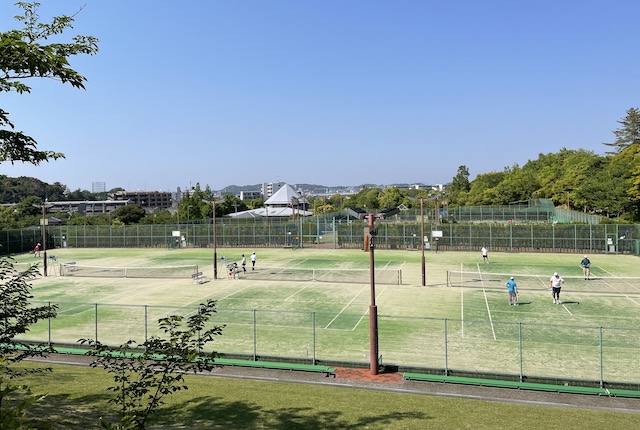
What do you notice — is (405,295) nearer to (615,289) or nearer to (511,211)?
(615,289)

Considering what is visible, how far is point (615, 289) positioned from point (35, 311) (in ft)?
110

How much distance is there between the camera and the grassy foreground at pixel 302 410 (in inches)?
482

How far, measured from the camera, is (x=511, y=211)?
101750mm

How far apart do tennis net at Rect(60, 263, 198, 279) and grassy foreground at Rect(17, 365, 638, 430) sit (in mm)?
25216

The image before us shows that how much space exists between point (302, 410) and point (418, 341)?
9279mm

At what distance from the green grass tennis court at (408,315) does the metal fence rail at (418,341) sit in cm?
6

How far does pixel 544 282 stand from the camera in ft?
117

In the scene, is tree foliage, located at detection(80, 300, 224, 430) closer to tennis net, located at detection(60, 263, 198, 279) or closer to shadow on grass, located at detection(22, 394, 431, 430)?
shadow on grass, located at detection(22, 394, 431, 430)

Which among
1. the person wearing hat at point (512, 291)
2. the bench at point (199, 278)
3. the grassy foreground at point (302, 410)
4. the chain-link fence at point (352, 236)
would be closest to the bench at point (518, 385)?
the grassy foreground at point (302, 410)

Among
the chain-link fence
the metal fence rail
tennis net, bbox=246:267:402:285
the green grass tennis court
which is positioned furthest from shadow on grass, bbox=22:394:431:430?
the chain-link fence

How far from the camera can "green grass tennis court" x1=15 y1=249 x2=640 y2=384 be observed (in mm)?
19047

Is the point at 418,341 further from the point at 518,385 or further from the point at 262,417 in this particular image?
the point at 262,417

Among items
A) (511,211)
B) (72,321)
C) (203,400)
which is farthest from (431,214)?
(203,400)

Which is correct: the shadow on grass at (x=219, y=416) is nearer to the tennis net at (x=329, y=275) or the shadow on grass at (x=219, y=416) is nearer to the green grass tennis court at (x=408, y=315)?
the green grass tennis court at (x=408, y=315)
